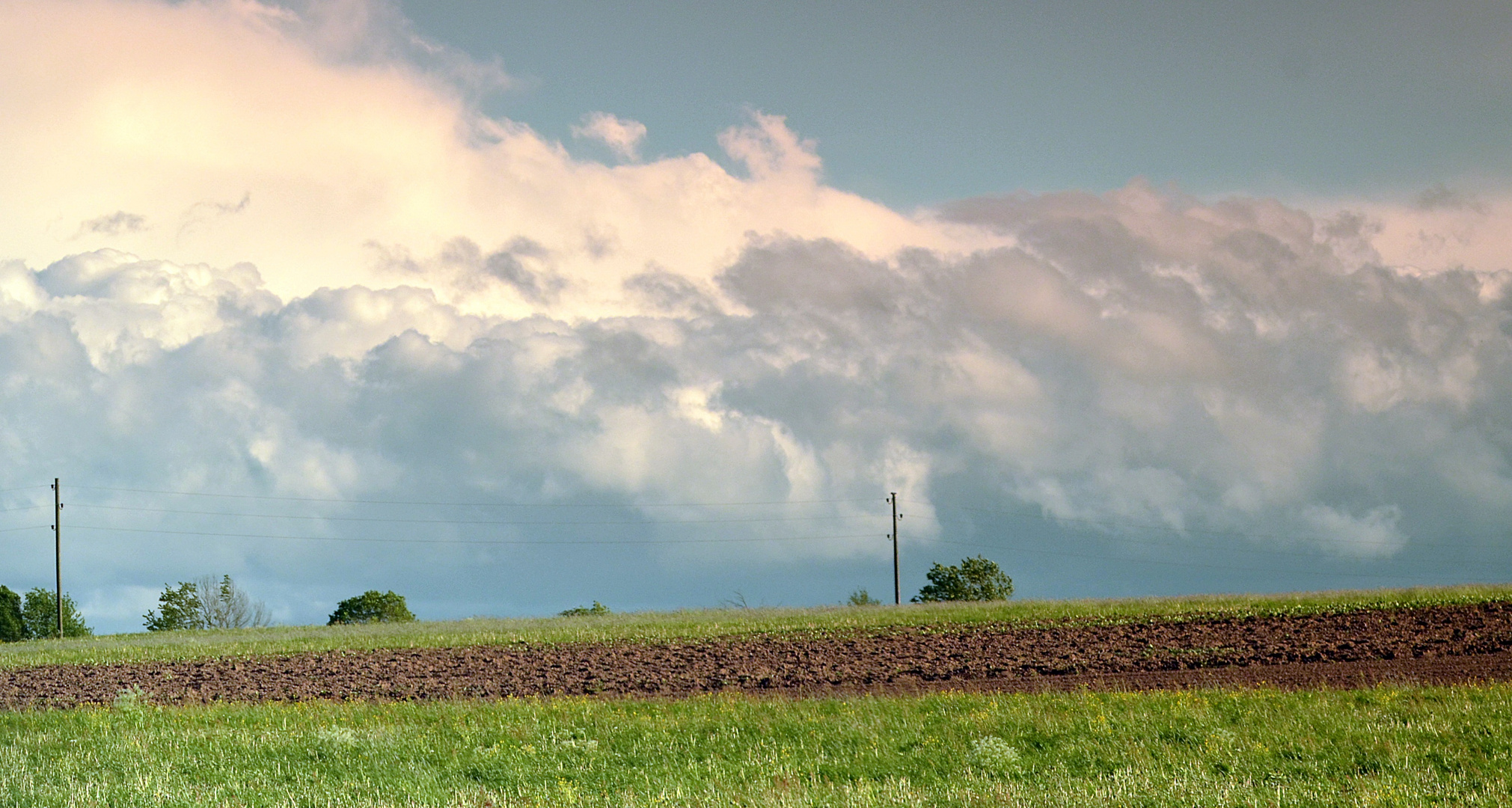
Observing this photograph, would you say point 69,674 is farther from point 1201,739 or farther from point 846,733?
point 1201,739

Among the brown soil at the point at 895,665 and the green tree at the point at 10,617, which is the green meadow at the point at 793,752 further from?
the green tree at the point at 10,617

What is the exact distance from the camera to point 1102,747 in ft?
46.7

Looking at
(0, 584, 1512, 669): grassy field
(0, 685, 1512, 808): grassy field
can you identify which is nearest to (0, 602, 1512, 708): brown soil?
(0, 685, 1512, 808): grassy field

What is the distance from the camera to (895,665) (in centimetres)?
2586

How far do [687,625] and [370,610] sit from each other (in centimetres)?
4497

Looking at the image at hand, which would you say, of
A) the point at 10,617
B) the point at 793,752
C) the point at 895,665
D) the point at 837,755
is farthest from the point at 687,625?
the point at 10,617

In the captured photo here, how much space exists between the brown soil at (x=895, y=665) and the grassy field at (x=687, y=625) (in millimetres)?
3857

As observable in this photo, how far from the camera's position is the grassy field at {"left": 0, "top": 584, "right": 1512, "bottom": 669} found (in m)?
37.9

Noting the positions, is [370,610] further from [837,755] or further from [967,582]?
[837,755]

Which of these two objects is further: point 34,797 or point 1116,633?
point 1116,633

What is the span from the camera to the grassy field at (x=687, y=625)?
37906mm

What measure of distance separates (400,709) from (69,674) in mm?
16254

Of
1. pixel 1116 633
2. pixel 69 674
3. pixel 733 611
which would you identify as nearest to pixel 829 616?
pixel 733 611

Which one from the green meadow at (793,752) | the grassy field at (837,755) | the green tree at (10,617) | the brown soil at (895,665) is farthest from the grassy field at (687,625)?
the green tree at (10,617)
